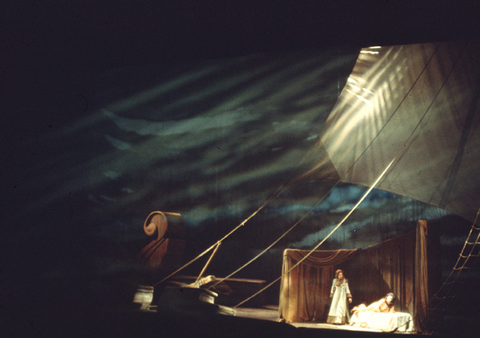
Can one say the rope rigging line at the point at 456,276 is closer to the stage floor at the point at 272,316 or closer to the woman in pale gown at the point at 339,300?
the stage floor at the point at 272,316

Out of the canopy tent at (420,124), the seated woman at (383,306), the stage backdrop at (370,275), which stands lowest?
the seated woman at (383,306)

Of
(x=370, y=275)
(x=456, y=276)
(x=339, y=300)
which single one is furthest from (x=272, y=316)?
(x=456, y=276)

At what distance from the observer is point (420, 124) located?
14.3 feet

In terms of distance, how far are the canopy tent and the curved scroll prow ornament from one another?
188cm

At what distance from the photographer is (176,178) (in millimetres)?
4902

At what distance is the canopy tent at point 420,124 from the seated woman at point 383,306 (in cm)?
101

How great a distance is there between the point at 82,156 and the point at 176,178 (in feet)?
3.79

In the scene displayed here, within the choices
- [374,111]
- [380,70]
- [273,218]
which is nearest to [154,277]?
[273,218]

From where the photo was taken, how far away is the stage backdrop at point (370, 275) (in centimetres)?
410

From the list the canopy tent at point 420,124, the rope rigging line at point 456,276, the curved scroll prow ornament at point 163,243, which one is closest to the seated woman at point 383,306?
the rope rigging line at point 456,276

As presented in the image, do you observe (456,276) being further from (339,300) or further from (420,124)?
(420,124)

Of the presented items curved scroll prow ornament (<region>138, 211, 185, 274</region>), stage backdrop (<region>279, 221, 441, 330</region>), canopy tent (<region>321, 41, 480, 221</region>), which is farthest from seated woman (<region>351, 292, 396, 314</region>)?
curved scroll prow ornament (<region>138, 211, 185, 274</region>)

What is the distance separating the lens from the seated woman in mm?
4129

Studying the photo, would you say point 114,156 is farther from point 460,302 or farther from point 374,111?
point 460,302
